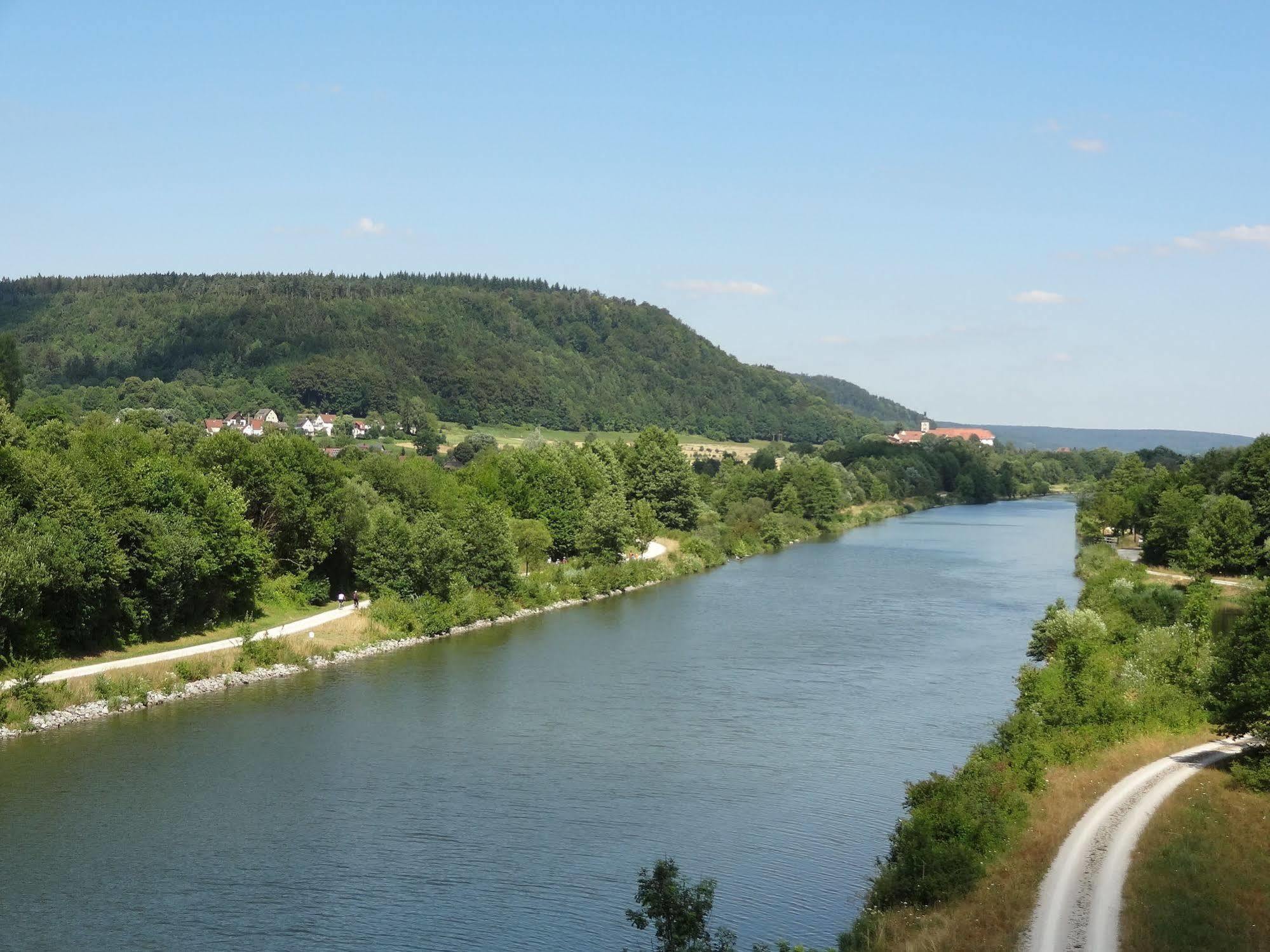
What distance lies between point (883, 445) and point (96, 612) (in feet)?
306

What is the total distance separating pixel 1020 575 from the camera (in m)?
56.1

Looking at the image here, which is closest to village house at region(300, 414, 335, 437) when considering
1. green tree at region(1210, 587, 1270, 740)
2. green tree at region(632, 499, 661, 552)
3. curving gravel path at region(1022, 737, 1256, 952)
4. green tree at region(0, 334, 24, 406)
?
green tree at region(0, 334, 24, 406)

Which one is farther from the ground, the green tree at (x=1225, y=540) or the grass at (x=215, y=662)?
the green tree at (x=1225, y=540)

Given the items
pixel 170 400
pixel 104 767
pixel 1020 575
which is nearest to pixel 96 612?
pixel 104 767

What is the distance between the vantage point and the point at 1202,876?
632 inches

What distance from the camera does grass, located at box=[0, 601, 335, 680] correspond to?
29.8m

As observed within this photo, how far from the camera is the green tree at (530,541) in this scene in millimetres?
49438

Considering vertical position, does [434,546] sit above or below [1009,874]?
above

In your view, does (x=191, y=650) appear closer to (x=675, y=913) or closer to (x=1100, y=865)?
(x=675, y=913)

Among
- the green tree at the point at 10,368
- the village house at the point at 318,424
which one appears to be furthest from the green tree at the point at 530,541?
the village house at the point at 318,424

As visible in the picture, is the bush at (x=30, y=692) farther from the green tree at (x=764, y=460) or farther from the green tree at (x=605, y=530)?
the green tree at (x=764, y=460)

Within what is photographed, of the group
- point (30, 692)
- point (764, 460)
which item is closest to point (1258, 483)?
point (30, 692)

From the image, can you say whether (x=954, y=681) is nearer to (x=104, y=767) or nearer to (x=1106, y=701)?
(x=1106, y=701)

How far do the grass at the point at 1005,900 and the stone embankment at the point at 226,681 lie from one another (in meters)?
18.6
